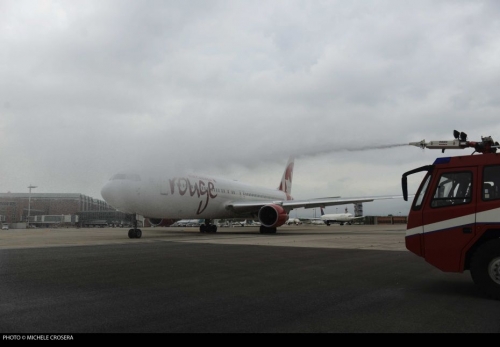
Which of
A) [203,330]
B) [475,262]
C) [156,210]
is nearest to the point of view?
[203,330]

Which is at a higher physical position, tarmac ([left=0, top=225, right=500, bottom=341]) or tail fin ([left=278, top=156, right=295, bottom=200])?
tail fin ([left=278, top=156, right=295, bottom=200])

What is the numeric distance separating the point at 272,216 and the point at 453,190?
21.7m

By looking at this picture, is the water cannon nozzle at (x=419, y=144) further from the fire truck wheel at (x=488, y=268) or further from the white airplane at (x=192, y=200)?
the white airplane at (x=192, y=200)

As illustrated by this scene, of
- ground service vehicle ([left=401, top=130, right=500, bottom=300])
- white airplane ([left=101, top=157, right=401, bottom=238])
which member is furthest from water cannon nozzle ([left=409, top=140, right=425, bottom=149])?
white airplane ([left=101, top=157, right=401, bottom=238])

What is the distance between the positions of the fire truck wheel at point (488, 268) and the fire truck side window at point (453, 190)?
2.57ft

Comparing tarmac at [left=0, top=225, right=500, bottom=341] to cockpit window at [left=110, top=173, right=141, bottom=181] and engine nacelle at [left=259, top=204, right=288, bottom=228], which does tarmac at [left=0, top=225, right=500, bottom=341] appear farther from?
engine nacelle at [left=259, top=204, right=288, bottom=228]

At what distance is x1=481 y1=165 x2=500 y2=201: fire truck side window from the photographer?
600cm

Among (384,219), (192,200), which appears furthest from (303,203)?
(384,219)

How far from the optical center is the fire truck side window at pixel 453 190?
20.5ft
